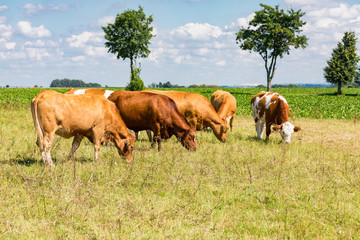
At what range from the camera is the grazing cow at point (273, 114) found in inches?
444

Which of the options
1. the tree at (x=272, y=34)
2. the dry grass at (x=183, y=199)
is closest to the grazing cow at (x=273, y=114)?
the dry grass at (x=183, y=199)

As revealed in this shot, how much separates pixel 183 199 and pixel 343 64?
59.5 metres

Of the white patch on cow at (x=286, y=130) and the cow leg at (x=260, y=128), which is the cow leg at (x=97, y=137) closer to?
the white patch on cow at (x=286, y=130)

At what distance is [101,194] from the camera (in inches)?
231

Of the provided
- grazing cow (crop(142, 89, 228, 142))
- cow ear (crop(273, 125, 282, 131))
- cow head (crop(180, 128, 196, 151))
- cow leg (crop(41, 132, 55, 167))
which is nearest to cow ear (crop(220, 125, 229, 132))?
grazing cow (crop(142, 89, 228, 142))

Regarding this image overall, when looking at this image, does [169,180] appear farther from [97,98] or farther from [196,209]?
[97,98]

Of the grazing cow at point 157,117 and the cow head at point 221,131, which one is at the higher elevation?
the grazing cow at point 157,117

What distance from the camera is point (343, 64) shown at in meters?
56.8

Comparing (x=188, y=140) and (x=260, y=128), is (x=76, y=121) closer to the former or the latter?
(x=188, y=140)

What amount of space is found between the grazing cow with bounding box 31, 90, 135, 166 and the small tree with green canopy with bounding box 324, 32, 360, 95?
55728 mm

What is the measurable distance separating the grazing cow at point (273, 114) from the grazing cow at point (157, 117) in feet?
11.1

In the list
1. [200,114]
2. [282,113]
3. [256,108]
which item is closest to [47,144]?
[200,114]

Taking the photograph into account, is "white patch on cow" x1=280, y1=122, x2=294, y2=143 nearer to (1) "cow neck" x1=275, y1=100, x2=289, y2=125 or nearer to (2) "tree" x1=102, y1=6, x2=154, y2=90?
(1) "cow neck" x1=275, y1=100, x2=289, y2=125

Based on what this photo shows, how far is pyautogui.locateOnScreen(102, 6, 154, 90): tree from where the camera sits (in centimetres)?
5966
